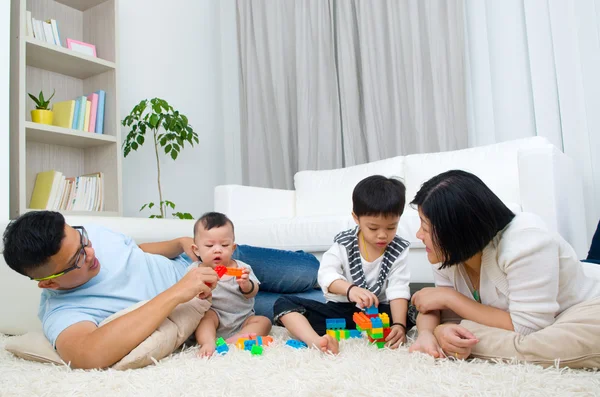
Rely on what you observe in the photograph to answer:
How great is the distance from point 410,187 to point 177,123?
5.50 ft

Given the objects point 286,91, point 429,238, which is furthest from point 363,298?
point 286,91

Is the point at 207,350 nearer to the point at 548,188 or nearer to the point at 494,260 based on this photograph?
the point at 494,260

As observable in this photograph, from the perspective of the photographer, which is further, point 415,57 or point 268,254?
point 415,57

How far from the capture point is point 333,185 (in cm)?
321

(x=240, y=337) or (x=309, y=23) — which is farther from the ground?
(x=309, y=23)

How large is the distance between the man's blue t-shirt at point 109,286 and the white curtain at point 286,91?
2.36 meters

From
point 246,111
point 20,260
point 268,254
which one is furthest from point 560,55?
point 20,260

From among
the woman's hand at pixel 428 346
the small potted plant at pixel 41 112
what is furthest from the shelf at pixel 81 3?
the woman's hand at pixel 428 346

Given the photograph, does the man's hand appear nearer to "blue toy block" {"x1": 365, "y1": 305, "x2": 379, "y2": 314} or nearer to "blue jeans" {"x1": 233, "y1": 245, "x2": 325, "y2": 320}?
"blue toy block" {"x1": 365, "y1": 305, "x2": 379, "y2": 314}

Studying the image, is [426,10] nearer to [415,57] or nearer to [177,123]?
[415,57]

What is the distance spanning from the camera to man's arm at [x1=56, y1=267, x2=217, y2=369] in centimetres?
114

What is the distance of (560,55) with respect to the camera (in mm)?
2834

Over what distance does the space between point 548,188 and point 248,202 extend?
171cm

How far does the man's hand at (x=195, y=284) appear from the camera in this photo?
1211 millimetres
